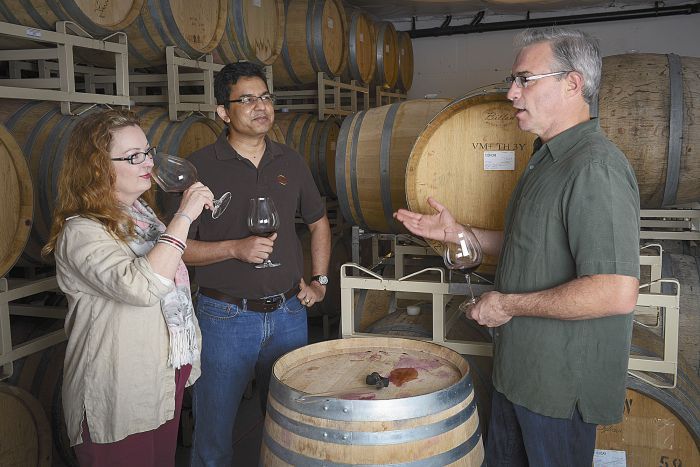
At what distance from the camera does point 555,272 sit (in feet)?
6.56

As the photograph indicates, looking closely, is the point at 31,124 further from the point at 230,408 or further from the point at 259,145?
the point at 230,408

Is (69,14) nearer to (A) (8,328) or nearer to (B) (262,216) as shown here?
(A) (8,328)

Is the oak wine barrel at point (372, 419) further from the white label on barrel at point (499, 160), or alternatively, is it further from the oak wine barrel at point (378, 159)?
the oak wine barrel at point (378, 159)

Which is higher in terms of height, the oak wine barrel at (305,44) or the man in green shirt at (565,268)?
the oak wine barrel at (305,44)

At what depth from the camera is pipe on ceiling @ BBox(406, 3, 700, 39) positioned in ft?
27.6

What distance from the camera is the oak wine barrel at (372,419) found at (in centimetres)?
171

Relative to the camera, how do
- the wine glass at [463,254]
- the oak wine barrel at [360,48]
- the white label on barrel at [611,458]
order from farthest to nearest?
the oak wine barrel at [360,48]
the white label on barrel at [611,458]
the wine glass at [463,254]

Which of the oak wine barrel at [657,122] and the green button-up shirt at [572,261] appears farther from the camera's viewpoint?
the oak wine barrel at [657,122]

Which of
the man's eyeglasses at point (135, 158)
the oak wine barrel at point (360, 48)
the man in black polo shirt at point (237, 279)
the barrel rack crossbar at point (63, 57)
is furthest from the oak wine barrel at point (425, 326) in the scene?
the oak wine barrel at point (360, 48)

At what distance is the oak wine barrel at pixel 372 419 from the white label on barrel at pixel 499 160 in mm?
950


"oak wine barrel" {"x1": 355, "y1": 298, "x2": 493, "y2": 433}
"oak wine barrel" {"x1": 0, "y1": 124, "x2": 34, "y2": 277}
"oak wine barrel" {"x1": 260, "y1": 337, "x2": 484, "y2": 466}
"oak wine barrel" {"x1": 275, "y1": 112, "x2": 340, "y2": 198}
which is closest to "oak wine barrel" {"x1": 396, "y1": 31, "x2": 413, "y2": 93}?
"oak wine barrel" {"x1": 275, "y1": 112, "x2": 340, "y2": 198}

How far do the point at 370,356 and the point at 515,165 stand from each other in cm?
101

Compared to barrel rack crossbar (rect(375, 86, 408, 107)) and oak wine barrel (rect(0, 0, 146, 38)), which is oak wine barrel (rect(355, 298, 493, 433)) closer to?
oak wine barrel (rect(0, 0, 146, 38))

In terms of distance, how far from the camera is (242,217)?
2.67m
